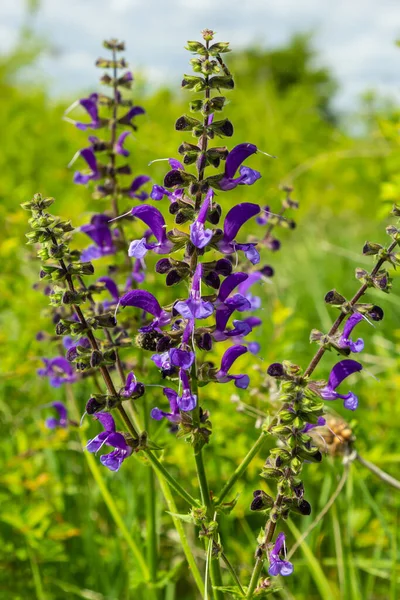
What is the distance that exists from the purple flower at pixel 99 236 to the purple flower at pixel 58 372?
0.37 m

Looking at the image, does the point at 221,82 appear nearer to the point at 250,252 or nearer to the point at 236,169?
the point at 236,169

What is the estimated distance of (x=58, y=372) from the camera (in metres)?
2.17

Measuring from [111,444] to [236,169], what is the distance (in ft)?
2.36

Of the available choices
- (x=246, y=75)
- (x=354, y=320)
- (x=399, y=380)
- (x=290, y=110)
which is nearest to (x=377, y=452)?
(x=399, y=380)

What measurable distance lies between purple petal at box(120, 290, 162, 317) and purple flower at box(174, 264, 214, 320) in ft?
0.70

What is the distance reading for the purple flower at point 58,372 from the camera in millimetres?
2055

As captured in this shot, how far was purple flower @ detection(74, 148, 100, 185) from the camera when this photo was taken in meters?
2.05

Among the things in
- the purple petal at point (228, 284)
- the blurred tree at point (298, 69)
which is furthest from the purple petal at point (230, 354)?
the blurred tree at point (298, 69)

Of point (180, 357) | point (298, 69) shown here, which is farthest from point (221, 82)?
point (298, 69)

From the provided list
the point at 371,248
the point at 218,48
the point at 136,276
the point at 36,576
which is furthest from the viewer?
the point at 36,576

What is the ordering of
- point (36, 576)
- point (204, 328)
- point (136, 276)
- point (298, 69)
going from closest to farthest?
point (204, 328) → point (136, 276) → point (36, 576) → point (298, 69)

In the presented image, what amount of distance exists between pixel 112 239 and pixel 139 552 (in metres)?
1.05

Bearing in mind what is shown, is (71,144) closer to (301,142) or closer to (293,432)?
(301,142)

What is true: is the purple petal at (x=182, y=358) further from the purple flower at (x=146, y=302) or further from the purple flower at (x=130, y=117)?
the purple flower at (x=130, y=117)
